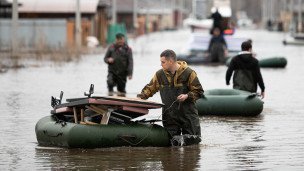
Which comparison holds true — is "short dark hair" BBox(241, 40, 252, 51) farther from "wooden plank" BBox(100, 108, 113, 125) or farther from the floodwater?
"wooden plank" BBox(100, 108, 113, 125)

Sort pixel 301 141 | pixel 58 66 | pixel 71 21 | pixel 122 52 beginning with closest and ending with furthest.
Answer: pixel 301 141
pixel 122 52
pixel 58 66
pixel 71 21

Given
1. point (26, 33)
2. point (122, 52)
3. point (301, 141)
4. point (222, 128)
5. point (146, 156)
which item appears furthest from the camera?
point (26, 33)

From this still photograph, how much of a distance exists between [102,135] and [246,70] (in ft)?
21.7

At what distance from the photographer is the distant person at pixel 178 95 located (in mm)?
16094

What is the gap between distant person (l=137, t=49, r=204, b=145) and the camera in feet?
52.8

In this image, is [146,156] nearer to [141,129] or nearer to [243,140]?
[141,129]

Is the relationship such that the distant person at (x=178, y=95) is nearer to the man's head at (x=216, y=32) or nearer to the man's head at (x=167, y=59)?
the man's head at (x=167, y=59)

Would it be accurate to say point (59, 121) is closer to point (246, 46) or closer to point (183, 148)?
point (183, 148)

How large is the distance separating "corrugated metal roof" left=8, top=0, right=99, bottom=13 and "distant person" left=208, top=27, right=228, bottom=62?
90.8ft

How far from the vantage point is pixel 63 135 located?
15914 millimetres

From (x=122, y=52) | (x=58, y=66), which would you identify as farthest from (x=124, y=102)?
(x=58, y=66)

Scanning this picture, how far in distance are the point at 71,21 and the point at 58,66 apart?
25.1 meters

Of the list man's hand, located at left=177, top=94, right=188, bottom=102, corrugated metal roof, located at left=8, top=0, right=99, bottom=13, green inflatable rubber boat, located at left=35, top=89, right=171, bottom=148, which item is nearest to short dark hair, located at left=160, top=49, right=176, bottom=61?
man's hand, located at left=177, top=94, right=188, bottom=102

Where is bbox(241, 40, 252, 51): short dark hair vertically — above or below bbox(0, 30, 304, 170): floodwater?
above
